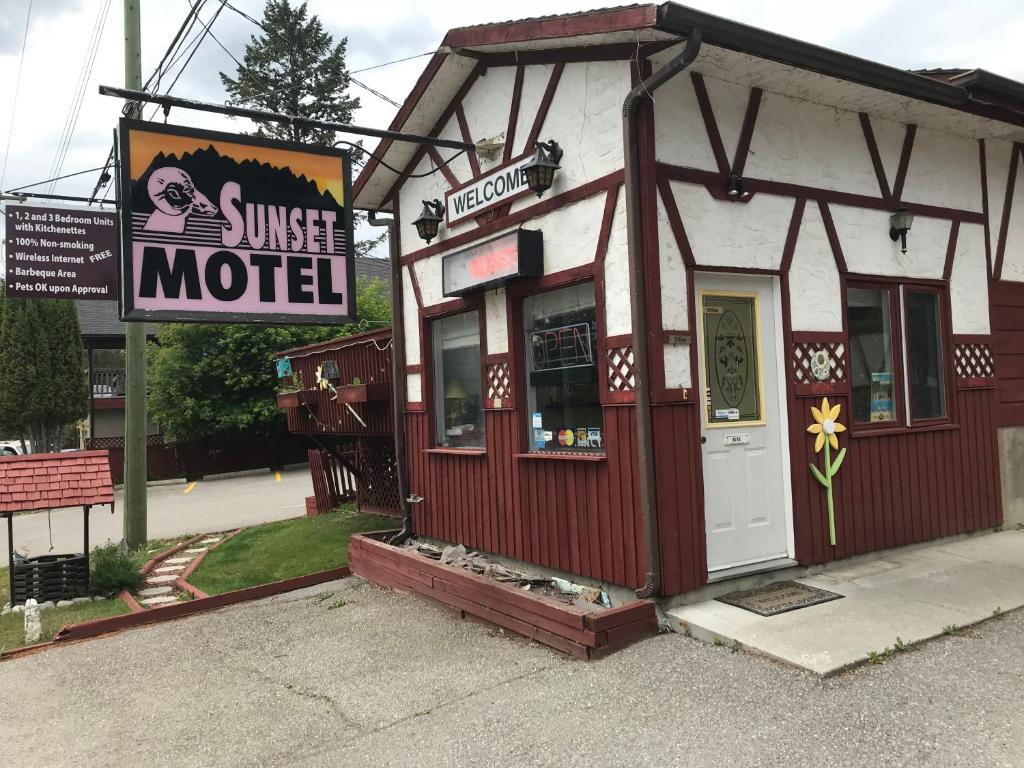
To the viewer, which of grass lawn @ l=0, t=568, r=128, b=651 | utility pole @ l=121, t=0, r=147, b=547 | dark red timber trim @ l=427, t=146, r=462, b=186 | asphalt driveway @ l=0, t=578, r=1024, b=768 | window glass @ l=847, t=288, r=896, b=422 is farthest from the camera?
utility pole @ l=121, t=0, r=147, b=547

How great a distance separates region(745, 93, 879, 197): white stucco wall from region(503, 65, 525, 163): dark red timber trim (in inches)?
79.0

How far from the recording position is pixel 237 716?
4.37 metres

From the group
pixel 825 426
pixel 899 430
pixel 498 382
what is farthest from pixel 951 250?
pixel 498 382

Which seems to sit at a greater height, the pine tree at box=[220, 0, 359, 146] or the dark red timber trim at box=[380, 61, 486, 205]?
the pine tree at box=[220, 0, 359, 146]

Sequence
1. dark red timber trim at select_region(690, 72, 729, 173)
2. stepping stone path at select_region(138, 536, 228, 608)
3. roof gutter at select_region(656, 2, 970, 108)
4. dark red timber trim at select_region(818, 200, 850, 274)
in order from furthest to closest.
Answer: stepping stone path at select_region(138, 536, 228, 608) < dark red timber trim at select_region(818, 200, 850, 274) < dark red timber trim at select_region(690, 72, 729, 173) < roof gutter at select_region(656, 2, 970, 108)

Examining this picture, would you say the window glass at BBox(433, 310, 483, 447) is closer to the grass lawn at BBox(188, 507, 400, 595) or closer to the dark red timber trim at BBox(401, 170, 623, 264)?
the dark red timber trim at BBox(401, 170, 623, 264)

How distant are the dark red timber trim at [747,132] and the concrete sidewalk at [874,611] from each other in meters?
3.12

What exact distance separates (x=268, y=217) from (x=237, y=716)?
3803 millimetres

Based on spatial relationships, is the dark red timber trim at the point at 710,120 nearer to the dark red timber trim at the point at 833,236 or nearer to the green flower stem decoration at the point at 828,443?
the dark red timber trim at the point at 833,236

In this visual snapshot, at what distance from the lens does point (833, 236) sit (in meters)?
5.88

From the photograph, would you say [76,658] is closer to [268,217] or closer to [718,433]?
[268,217]

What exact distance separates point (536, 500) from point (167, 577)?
17.1 ft

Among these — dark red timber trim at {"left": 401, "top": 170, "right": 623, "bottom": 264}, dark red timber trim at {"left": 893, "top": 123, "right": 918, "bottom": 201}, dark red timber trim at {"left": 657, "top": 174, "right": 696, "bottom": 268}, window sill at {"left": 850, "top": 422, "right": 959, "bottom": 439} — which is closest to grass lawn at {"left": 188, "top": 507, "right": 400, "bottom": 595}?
dark red timber trim at {"left": 401, "top": 170, "right": 623, "bottom": 264}

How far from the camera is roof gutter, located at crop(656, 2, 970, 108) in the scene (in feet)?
14.8
